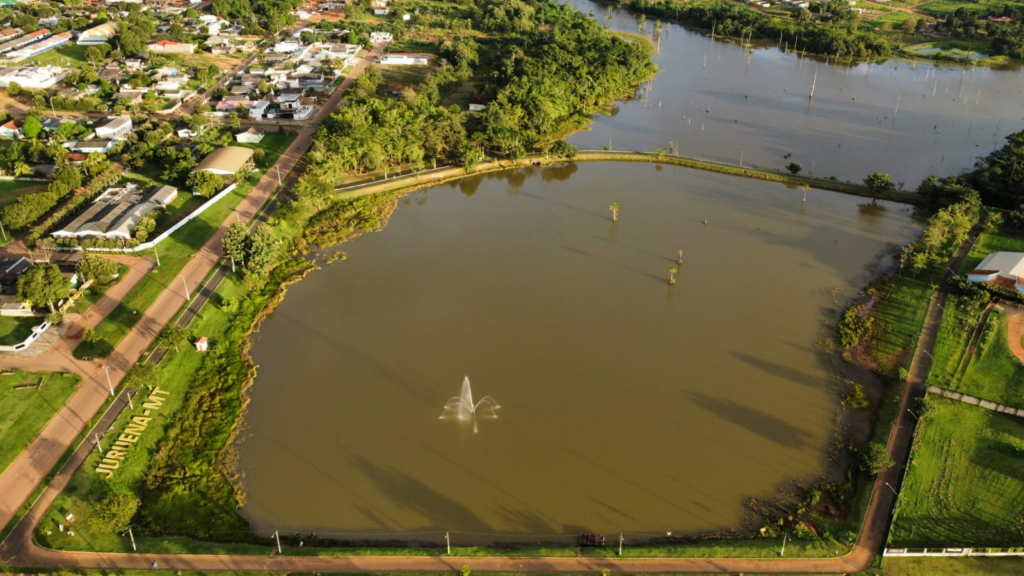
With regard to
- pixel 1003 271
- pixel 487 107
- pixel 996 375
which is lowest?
pixel 996 375

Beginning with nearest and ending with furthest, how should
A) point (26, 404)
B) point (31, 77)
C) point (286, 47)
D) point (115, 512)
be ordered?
point (115, 512) → point (26, 404) → point (31, 77) → point (286, 47)

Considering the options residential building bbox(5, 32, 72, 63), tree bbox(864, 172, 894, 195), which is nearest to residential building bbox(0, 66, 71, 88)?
residential building bbox(5, 32, 72, 63)

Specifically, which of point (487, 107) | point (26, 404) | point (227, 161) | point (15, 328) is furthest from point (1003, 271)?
point (15, 328)

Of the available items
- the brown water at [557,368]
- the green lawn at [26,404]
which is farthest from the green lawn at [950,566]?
the green lawn at [26,404]

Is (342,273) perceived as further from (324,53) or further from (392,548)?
(324,53)

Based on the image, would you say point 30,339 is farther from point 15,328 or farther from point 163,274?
point 163,274

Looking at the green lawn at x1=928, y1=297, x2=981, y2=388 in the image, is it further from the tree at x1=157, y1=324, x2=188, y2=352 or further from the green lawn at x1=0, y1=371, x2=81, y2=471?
the green lawn at x1=0, y1=371, x2=81, y2=471
